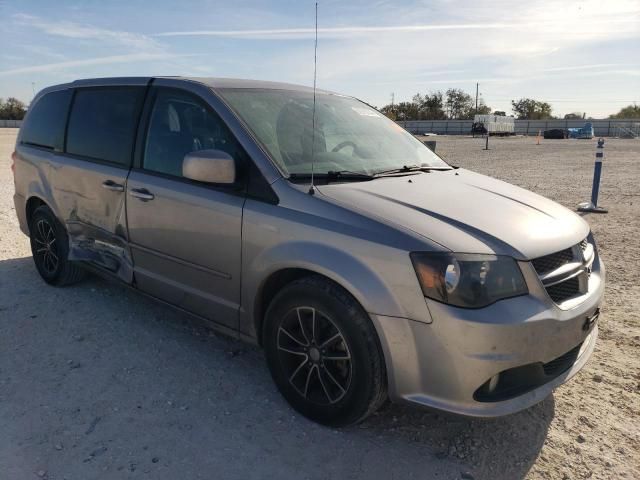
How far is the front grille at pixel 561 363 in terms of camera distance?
105 inches

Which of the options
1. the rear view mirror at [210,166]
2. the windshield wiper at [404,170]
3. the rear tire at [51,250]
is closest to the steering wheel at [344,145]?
the windshield wiper at [404,170]

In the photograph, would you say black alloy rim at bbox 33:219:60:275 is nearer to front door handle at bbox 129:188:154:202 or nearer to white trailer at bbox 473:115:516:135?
front door handle at bbox 129:188:154:202

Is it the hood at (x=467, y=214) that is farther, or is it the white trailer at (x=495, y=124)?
the white trailer at (x=495, y=124)

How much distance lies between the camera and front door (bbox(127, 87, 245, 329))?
317cm

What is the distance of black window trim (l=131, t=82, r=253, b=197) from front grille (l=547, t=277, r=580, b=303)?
1.72m

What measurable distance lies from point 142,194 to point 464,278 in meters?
2.29

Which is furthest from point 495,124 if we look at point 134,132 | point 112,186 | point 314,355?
point 314,355

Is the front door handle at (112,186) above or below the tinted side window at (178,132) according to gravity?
below

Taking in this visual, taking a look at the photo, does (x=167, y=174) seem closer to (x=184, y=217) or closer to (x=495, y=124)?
(x=184, y=217)

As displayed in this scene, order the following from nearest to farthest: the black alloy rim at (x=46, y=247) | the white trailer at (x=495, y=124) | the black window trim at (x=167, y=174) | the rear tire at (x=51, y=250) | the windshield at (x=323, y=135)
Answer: the black window trim at (x=167, y=174) < the windshield at (x=323, y=135) < the rear tire at (x=51, y=250) < the black alloy rim at (x=46, y=247) < the white trailer at (x=495, y=124)

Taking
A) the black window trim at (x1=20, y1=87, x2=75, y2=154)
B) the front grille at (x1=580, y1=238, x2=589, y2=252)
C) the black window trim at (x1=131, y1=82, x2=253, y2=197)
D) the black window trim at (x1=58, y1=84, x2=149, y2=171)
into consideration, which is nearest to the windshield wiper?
the black window trim at (x1=131, y1=82, x2=253, y2=197)

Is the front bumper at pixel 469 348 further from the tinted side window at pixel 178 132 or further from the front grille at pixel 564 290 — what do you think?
the tinted side window at pixel 178 132

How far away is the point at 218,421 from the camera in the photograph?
9.58 feet

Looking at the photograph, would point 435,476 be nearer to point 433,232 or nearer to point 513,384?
point 513,384
